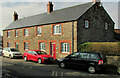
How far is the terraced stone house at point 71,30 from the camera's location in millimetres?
19516

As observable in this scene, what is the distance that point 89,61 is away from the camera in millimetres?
12039

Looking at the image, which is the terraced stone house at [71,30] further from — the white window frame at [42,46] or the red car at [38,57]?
the red car at [38,57]

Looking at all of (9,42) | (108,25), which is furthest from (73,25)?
(9,42)

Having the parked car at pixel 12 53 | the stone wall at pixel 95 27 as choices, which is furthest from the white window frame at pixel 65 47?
the parked car at pixel 12 53

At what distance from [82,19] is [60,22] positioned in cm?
330

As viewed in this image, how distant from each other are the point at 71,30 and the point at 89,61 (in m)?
8.21

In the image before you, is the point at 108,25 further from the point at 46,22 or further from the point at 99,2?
the point at 46,22

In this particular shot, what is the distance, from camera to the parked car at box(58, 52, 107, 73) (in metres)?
11.7

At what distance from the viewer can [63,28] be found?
20.6 metres

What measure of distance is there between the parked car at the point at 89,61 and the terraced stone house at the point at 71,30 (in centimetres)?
585

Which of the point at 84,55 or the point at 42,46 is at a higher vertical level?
the point at 42,46

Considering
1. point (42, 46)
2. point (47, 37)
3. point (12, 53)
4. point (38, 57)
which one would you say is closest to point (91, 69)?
point (38, 57)

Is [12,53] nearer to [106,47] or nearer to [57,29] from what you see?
[57,29]

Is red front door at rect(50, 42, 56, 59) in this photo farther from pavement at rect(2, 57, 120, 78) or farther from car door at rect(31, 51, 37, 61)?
pavement at rect(2, 57, 120, 78)
